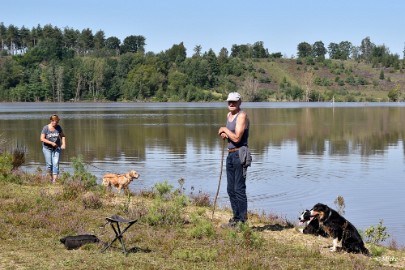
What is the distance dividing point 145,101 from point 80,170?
469 feet

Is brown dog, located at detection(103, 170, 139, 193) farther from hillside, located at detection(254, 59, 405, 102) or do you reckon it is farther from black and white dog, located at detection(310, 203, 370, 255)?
hillside, located at detection(254, 59, 405, 102)

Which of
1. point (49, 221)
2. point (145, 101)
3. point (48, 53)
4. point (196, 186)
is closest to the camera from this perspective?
point (49, 221)

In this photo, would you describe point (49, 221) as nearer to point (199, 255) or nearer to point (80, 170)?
point (199, 255)

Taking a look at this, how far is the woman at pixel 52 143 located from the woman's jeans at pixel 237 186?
669 centimetres

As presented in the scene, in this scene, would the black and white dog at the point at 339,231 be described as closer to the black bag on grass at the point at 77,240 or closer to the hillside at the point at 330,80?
the black bag on grass at the point at 77,240

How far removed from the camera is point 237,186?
9.88 meters

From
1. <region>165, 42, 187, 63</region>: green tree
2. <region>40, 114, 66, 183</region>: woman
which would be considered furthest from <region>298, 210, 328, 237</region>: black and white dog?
<region>165, 42, 187, 63</region>: green tree

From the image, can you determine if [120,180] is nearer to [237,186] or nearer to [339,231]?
[237,186]

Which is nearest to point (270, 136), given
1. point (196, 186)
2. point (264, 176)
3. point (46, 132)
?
point (264, 176)

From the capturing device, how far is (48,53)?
180250mm

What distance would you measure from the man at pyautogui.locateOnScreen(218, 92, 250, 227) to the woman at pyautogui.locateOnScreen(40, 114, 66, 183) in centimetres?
671

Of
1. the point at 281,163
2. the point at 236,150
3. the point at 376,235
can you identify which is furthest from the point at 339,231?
the point at 281,163

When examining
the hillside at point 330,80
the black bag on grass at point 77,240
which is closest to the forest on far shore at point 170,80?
the hillside at point 330,80

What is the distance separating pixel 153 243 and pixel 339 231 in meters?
2.76
